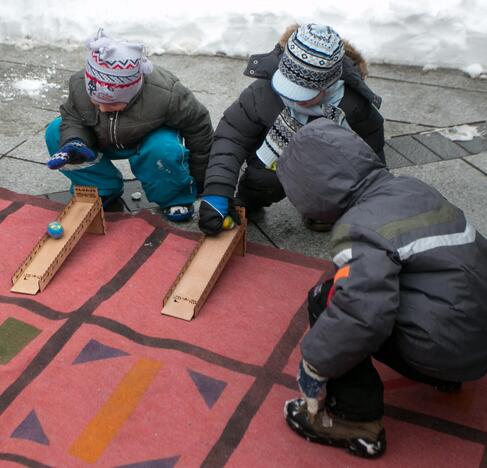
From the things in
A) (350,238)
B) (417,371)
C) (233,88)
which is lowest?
(233,88)

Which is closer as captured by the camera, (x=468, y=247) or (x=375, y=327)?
(x=375, y=327)

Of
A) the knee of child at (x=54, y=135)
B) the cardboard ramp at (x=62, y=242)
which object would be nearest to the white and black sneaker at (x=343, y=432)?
the cardboard ramp at (x=62, y=242)

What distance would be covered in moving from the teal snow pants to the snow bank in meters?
1.65

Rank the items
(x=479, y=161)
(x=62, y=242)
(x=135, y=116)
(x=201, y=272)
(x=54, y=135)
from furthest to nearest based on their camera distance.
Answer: (x=479, y=161) < (x=54, y=135) < (x=135, y=116) < (x=62, y=242) < (x=201, y=272)

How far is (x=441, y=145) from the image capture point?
3.42 meters

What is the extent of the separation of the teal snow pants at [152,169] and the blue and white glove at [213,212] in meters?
0.28

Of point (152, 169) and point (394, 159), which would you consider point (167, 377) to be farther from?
point (394, 159)

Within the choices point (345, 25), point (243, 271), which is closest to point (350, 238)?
point (243, 271)

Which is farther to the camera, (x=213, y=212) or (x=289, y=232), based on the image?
(x=289, y=232)

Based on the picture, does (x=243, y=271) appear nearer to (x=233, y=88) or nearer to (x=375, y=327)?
(x=375, y=327)

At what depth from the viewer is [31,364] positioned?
2.20m

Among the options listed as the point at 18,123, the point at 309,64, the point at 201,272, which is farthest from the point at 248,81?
the point at 201,272

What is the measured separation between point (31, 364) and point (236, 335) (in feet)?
2.03

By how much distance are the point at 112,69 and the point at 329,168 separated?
104 centimetres
